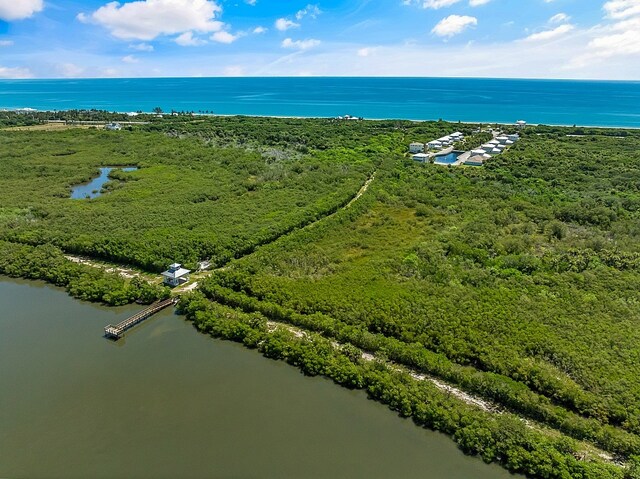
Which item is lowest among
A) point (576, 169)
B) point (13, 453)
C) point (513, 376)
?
point (13, 453)

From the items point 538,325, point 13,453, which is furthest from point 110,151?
point 538,325

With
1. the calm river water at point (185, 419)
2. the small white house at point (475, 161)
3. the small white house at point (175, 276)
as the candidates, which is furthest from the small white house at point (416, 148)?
the calm river water at point (185, 419)

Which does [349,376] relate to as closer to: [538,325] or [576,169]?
[538,325]

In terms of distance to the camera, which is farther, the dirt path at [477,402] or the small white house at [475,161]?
the small white house at [475,161]

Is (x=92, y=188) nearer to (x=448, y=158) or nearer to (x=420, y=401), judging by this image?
(x=420, y=401)

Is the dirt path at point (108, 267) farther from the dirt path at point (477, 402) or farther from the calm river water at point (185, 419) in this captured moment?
the dirt path at point (477, 402)

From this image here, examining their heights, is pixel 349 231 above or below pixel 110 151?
below
